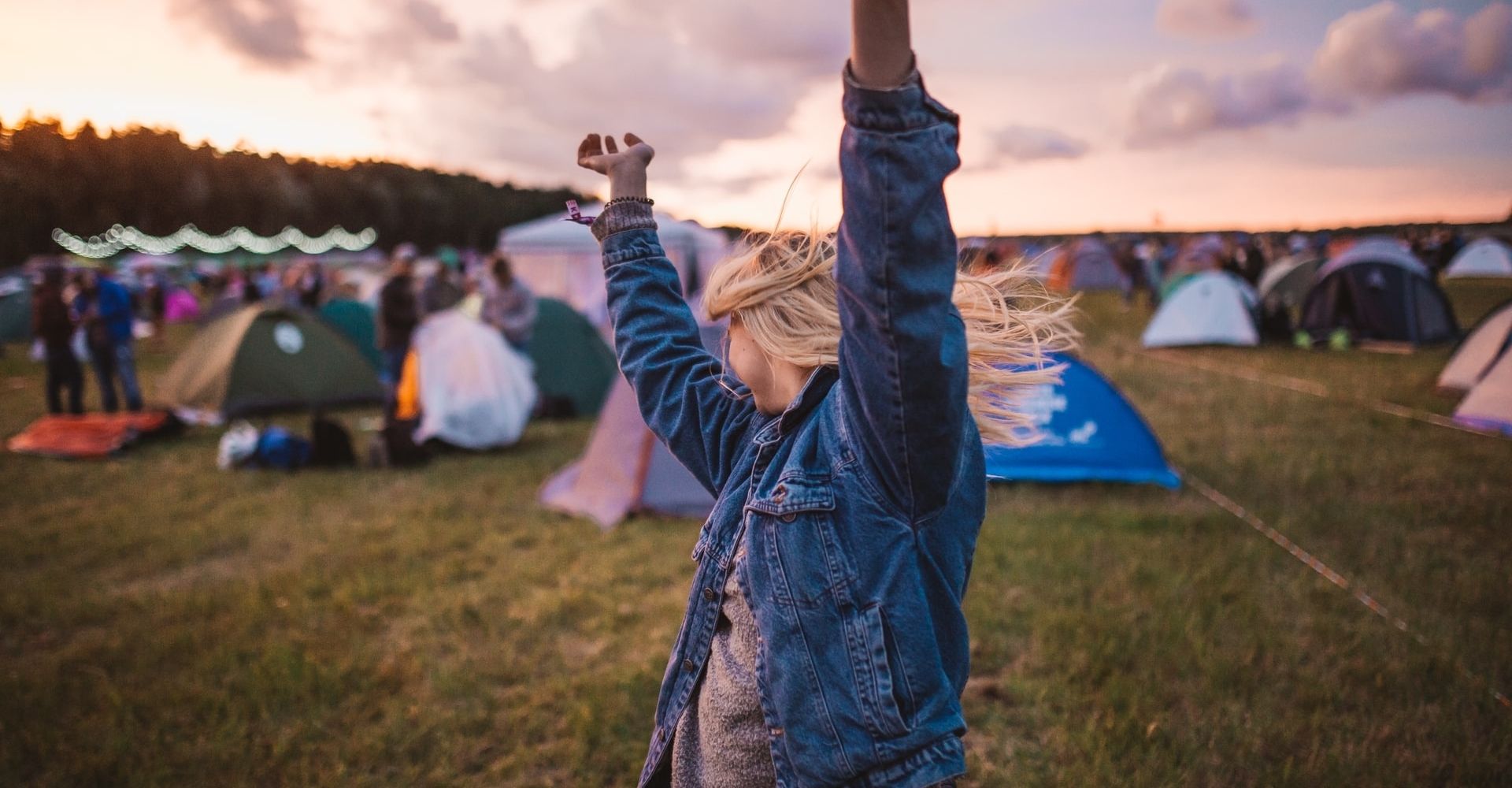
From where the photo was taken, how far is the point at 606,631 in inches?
165

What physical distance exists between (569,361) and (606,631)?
7.07 metres

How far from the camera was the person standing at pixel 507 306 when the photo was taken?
32.4ft

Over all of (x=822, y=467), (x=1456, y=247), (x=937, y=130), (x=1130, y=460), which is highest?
(x=1456, y=247)

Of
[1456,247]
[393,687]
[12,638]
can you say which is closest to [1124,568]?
[393,687]

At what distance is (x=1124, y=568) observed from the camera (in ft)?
15.5

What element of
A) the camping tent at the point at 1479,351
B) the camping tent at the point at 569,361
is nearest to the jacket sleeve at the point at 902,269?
the camping tent at the point at 569,361

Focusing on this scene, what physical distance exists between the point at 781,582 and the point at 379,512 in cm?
592

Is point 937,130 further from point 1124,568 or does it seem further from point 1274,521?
point 1274,521

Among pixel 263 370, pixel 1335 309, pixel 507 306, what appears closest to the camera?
pixel 507 306

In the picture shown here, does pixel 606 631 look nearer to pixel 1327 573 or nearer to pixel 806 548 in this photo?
pixel 806 548

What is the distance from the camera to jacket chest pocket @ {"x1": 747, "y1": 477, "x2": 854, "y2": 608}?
1.19m

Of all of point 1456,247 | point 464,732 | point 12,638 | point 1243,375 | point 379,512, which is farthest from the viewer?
point 1456,247

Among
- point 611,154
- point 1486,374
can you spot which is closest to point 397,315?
point 611,154

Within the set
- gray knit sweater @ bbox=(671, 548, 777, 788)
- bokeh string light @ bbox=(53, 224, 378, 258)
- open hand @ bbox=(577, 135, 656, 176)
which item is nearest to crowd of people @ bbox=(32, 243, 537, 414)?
open hand @ bbox=(577, 135, 656, 176)
